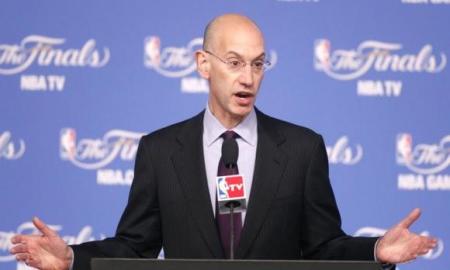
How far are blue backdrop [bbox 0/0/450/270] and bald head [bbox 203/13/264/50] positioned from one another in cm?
185

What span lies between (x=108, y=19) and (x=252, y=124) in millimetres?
2128

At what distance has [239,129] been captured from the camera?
315 centimetres

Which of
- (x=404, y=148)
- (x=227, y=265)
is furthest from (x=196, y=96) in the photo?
(x=227, y=265)

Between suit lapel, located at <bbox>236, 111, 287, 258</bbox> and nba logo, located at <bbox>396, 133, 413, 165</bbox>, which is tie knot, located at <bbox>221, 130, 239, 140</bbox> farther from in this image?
nba logo, located at <bbox>396, 133, 413, 165</bbox>

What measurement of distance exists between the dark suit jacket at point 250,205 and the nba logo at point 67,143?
75.9 inches

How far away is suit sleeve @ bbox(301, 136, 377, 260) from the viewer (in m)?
3.03

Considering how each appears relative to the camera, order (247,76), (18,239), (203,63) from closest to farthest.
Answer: (18,239)
(247,76)
(203,63)

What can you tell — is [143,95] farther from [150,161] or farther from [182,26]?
[150,161]

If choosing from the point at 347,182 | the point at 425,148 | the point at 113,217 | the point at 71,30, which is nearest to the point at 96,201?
the point at 113,217

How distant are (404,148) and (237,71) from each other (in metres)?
2.21

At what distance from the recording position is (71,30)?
5070 mm

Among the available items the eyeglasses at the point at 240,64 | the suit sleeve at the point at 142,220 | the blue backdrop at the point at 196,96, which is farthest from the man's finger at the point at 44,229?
the blue backdrop at the point at 196,96

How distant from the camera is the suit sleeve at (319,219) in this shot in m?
3.03

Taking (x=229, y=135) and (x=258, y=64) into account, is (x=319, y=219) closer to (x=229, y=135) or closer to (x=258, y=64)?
(x=229, y=135)
